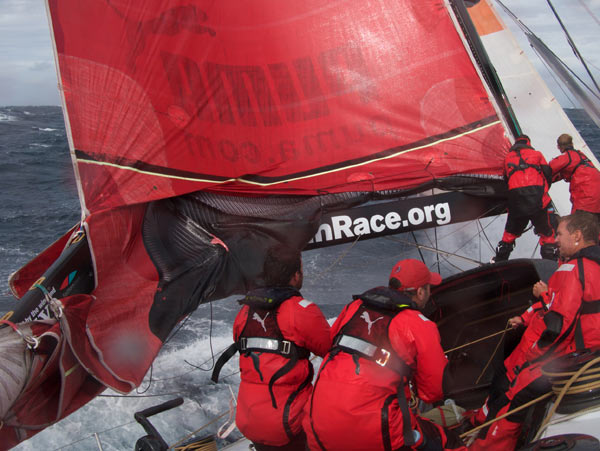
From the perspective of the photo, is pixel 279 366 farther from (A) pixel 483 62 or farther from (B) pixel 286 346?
(A) pixel 483 62

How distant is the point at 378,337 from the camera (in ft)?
6.48

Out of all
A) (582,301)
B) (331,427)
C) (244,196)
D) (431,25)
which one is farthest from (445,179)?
(331,427)

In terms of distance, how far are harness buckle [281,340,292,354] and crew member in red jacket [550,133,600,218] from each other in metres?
3.35

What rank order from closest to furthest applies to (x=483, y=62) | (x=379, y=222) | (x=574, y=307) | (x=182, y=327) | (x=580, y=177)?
(x=574, y=307) < (x=379, y=222) < (x=483, y=62) < (x=580, y=177) < (x=182, y=327)

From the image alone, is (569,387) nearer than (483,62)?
Yes

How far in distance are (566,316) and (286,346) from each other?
3.72 feet

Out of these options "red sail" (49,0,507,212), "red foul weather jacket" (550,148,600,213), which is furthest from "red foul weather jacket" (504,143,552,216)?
"red foul weather jacket" (550,148,600,213)

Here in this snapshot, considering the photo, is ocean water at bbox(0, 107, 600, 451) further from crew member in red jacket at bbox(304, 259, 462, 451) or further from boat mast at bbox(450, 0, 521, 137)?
crew member in red jacket at bbox(304, 259, 462, 451)

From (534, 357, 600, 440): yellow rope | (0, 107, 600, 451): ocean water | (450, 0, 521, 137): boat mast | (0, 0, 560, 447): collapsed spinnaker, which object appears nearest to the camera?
(534, 357, 600, 440): yellow rope

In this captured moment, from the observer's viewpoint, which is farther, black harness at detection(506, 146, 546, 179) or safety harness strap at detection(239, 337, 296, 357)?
black harness at detection(506, 146, 546, 179)

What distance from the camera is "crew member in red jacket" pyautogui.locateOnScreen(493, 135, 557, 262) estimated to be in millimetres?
3777

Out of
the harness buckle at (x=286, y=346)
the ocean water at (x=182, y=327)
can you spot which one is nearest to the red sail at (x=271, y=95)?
the ocean water at (x=182, y=327)

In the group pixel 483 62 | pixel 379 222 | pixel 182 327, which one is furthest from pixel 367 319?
pixel 182 327

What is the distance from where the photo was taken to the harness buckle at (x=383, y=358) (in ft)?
6.34
